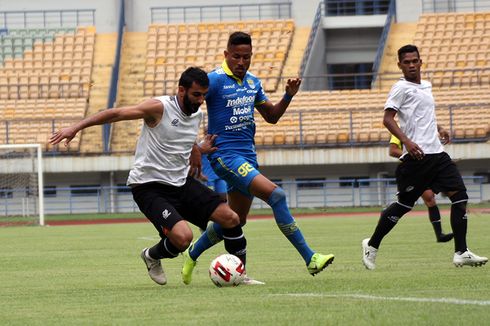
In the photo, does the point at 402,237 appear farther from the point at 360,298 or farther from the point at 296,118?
the point at 296,118

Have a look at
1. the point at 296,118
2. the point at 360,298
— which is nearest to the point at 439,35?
the point at 296,118

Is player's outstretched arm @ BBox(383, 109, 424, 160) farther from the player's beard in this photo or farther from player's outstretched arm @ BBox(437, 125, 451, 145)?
the player's beard

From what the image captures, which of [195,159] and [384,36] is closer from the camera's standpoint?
[195,159]

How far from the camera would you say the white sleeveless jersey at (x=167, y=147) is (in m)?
10.3

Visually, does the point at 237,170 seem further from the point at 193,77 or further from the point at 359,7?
the point at 359,7

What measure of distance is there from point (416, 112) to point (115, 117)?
3692 mm

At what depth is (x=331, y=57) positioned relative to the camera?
45.8 meters

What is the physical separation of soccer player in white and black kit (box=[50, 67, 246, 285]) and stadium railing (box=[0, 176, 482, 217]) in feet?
91.7

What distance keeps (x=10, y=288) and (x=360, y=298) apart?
388 centimetres

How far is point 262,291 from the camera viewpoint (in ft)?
30.9

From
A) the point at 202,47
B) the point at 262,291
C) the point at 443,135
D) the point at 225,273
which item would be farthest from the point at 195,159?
the point at 202,47

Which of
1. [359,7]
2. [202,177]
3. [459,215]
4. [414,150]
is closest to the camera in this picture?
[414,150]

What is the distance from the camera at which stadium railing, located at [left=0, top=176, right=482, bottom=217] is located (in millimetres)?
39188

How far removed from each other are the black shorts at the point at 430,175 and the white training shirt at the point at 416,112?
0.42 feet
